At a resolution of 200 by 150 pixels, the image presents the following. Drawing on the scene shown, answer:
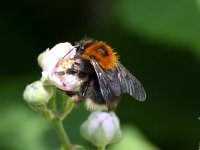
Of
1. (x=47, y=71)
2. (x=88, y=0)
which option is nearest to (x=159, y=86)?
(x=88, y=0)

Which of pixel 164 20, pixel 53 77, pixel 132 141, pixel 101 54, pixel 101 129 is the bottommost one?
pixel 132 141

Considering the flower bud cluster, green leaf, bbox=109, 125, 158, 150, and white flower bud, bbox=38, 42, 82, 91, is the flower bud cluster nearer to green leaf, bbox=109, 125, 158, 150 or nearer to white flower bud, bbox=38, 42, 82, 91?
white flower bud, bbox=38, 42, 82, 91

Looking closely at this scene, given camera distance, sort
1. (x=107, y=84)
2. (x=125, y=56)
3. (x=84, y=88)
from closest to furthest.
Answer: (x=107, y=84) < (x=84, y=88) < (x=125, y=56)

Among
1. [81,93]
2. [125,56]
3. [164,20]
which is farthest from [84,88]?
[125,56]

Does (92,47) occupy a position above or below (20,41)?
above

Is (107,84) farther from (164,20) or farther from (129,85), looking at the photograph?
(164,20)

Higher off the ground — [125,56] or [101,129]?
[101,129]

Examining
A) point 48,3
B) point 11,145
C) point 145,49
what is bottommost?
point 11,145

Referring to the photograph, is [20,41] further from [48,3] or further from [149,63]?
[149,63]
